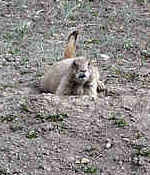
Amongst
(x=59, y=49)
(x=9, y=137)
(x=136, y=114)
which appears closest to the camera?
(x=9, y=137)

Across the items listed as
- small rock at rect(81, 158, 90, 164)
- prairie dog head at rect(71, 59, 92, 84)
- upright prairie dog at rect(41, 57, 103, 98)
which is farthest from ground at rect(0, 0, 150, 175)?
prairie dog head at rect(71, 59, 92, 84)

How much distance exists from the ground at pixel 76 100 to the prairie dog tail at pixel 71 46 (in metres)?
0.41

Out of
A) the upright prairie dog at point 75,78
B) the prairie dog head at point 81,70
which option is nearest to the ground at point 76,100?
the upright prairie dog at point 75,78

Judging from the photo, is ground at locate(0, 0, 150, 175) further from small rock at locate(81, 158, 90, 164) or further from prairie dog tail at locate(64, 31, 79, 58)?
prairie dog tail at locate(64, 31, 79, 58)

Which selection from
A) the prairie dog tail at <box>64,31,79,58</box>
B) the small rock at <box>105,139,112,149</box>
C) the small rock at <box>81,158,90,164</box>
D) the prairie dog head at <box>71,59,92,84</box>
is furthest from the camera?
the prairie dog tail at <box>64,31,79,58</box>

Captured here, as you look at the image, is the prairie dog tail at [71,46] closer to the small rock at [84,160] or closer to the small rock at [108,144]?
the small rock at [108,144]

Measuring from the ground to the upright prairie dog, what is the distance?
23 centimetres

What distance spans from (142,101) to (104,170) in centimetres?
161

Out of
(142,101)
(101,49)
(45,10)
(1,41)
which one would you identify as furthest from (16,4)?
(142,101)

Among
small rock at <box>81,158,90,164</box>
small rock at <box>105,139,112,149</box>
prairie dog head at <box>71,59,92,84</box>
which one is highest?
prairie dog head at <box>71,59,92,84</box>

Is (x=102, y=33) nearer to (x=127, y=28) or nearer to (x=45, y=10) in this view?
(x=127, y=28)

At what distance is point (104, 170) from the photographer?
555 cm

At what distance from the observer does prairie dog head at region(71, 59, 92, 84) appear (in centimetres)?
751

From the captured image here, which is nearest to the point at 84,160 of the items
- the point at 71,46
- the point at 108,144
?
the point at 108,144
